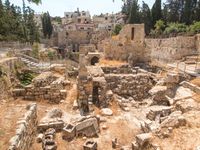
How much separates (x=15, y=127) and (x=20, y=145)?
115 cm

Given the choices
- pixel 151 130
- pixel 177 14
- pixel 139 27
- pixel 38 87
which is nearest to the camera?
pixel 151 130

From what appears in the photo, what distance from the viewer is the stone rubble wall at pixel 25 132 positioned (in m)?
7.44

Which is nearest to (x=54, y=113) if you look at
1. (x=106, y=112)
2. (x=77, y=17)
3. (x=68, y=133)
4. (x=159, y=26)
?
(x=68, y=133)

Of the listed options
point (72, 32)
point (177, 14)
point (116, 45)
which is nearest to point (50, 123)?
point (116, 45)

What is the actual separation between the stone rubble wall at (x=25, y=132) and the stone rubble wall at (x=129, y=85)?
351 inches

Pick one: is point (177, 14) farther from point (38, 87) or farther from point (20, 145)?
point (20, 145)

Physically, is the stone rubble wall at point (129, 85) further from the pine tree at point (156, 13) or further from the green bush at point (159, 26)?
the pine tree at point (156, 13)

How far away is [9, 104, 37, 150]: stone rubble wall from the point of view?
744 cm

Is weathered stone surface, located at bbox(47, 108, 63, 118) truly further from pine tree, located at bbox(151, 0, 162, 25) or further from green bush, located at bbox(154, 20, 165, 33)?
pine tree, located at bbox(151, 0, 162, 25)

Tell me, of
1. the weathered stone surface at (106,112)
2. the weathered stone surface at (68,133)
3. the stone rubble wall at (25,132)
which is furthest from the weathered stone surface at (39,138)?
the weathered stone surface at (106,112)

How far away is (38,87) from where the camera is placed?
45.3 feet

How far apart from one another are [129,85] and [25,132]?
11407 millimetres

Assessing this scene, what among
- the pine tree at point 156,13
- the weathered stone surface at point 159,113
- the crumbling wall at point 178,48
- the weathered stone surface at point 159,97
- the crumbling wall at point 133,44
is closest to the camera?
the weathered stone surface at point 159,113

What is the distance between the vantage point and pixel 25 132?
851 cm
